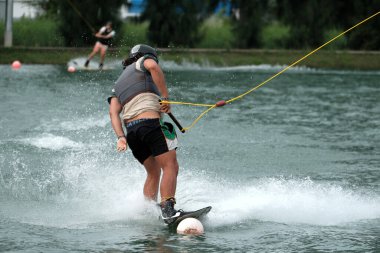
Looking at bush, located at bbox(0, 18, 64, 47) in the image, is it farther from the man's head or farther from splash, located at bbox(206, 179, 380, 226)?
the man's head

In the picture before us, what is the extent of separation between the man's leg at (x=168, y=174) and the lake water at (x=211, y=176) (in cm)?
37

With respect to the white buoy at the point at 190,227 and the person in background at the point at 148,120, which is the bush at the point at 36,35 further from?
the white buoy at the point at 190,227

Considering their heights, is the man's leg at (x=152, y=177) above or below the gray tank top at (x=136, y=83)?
below

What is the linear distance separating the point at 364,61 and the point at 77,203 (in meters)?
24.0

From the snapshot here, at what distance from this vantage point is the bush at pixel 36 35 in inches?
1413

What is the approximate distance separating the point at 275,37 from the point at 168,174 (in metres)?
29.1

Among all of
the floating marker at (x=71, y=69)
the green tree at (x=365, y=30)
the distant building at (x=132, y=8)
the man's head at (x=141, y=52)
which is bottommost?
the man's head at (x=141, y=52)

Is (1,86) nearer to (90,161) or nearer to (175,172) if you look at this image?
(90,161)

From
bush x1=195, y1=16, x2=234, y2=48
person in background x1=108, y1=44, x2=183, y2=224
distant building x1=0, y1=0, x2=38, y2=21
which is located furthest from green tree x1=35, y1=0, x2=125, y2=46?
person in background x1=108, y1=44, x2=183, y2=224

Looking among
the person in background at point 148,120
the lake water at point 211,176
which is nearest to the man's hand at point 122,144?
the person in background at point 148,120

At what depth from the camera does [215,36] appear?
38219 mm

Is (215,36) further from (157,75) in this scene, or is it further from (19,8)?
(157,75)

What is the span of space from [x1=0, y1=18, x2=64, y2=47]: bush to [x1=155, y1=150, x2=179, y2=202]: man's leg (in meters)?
26.6

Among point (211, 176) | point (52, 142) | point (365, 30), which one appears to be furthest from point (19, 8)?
point (211, 176)
